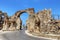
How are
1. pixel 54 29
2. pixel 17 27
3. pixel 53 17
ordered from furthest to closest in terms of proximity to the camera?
1. pixel 17 27
2. pixel 53 17
3. pixel 54 29

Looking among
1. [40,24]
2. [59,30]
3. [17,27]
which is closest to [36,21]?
[40,24]

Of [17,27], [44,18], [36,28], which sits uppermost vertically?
[44,18]

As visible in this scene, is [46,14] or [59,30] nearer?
[59,30]

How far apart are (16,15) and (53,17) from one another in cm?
3610

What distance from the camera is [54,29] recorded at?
31.9m

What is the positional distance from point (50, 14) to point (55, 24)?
3.29 meters

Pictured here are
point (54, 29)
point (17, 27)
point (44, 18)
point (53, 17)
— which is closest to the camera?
point (54, 29)

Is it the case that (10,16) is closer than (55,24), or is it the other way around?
(55,24)

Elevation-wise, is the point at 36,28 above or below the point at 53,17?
below

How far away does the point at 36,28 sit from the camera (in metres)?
36.1

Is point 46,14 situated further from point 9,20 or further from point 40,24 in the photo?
point 9,20

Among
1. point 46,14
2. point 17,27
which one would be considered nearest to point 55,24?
point 46,14

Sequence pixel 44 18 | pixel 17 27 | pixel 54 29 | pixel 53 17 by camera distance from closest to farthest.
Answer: pixel 54 29 → pixel 44 18 → pixel 53 17 → pixel 17 27

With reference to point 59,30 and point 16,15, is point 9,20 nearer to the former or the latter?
point 16,15
